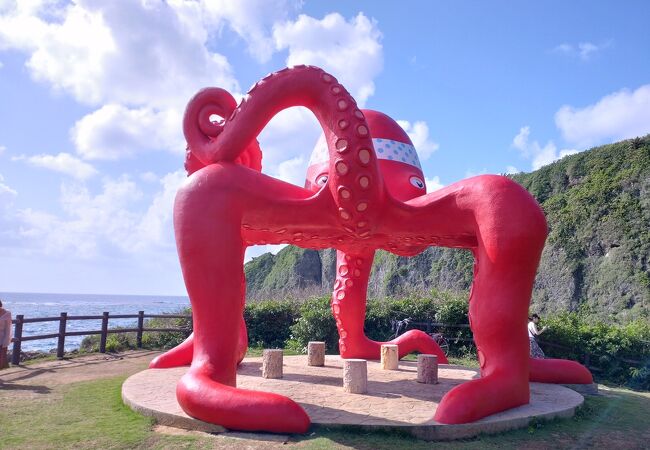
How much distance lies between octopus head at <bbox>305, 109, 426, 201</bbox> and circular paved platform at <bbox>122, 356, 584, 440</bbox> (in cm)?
301

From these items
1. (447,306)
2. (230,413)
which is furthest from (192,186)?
(447,306)

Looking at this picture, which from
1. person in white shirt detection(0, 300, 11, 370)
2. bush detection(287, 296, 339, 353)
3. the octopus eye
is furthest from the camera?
bush detection(287, 296, 339, 353)

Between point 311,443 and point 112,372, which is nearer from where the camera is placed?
point 311,443

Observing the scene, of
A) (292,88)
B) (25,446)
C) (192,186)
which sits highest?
(292,88)

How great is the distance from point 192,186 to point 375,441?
3.79 metres

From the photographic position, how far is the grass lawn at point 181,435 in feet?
17.9

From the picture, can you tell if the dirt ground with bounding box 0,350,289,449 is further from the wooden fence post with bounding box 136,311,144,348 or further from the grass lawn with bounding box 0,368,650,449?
the wooden fence post with bounding box 136,311,144,348

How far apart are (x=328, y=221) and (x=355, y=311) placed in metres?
3.83

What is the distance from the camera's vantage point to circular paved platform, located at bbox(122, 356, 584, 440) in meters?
5.88

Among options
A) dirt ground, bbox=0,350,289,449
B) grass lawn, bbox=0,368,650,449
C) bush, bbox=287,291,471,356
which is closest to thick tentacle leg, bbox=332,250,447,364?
bush, bbox=287,291,471,356

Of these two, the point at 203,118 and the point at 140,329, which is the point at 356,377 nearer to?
the point at 203,118

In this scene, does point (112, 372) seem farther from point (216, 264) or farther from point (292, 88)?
point (292, 88)

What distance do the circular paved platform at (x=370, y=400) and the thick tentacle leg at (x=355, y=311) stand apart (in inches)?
29.0

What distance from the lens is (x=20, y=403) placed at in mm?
7340
